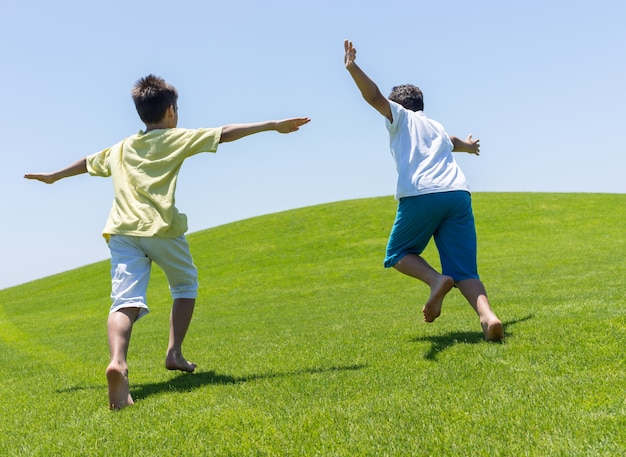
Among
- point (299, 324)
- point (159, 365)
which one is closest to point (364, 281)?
point (299, 324)

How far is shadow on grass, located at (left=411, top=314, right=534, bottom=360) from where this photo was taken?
16.9 feet

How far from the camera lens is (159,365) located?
6539 millimetres

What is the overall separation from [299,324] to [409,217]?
14.5ft

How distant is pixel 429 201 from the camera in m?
5.63

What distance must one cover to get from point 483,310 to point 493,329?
0.23 m

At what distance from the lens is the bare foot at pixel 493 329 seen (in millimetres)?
5090

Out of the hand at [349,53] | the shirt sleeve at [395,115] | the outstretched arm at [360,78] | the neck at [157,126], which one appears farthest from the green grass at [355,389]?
the hand at [349,53]

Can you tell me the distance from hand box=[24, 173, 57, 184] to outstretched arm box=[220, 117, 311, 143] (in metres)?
1.90

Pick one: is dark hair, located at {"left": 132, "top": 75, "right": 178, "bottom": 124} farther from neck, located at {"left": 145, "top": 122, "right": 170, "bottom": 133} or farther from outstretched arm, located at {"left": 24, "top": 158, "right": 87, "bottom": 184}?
outstretched arm, located at {"left": 24, "top": 158, "right": 87, "bottom": 184}

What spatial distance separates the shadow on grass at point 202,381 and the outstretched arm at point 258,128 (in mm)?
1988

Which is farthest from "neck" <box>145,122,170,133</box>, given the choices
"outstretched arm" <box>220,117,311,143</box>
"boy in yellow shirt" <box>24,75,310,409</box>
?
"outstretched arm" <box>220,117,311,143</box>

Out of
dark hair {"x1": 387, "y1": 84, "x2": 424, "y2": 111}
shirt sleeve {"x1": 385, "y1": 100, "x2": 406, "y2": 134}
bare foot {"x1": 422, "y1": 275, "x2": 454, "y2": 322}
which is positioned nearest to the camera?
bare foot {"x1": 422, "y1": 275, "x2": 454, "y2": 322}

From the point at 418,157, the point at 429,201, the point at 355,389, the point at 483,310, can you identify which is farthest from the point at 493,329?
the point at 418,157

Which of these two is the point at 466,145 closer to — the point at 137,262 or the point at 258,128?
the point at 258,128
